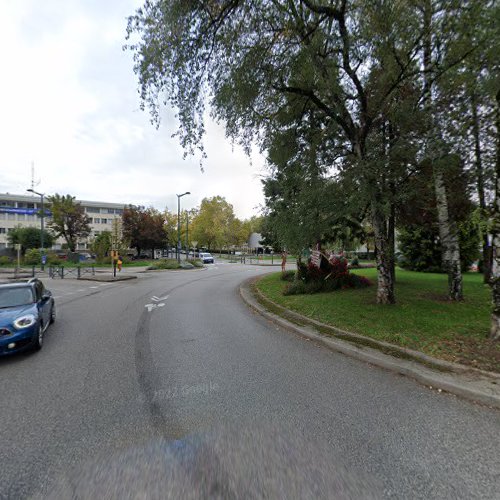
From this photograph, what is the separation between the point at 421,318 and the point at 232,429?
221 inches

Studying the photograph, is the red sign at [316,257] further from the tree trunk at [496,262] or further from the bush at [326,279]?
the tree trunk at [496,262]

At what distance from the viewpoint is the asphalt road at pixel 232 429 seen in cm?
215

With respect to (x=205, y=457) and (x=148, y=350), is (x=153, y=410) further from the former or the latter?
(x=148, y=350)

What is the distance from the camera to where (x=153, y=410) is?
126 inches

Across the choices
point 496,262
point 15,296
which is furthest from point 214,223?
point 496,262

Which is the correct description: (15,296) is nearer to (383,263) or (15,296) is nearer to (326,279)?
(383,263)

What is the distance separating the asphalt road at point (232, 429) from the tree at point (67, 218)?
136ft

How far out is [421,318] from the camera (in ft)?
21.2

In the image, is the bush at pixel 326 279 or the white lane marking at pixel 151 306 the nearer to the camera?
the white lane marking at pixel 151 306

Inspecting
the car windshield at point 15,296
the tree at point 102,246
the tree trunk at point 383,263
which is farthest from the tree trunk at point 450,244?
the tree at point 102,246

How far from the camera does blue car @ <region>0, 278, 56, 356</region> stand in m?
4.73

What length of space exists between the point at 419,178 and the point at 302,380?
277 inches

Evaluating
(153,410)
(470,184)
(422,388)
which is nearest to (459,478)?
(422,388)

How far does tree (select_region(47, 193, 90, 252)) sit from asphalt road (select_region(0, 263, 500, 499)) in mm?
41458
